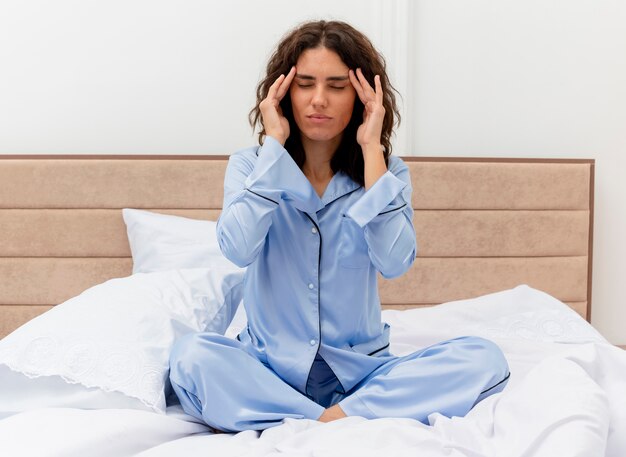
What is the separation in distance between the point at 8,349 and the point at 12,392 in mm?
103

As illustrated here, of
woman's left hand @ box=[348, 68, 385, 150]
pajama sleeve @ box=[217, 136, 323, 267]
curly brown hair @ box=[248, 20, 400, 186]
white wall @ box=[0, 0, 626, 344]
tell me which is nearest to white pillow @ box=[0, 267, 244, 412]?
pajama sleeve @ box=[217, 136, 323, 267]

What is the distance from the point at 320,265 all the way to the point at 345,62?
49 cm

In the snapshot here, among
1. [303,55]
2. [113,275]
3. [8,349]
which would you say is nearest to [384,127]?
[303,55]

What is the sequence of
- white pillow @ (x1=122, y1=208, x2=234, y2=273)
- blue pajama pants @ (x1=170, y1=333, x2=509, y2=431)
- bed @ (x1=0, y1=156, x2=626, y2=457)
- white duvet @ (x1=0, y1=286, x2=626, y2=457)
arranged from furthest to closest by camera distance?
white pillow @ (x1=122, y1=208, x2=234, y2=273)
blue pajama pants @ (x1=170, y1=333, x2=509, y2=431)
bed @ (x1=0, y1=156, x2=626, y2=457)
white duvet @ (x1=0, y1=286, x2=626, y2=457)

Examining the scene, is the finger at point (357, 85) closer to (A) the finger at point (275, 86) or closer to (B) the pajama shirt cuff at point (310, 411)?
(A) the finger at point (275, 86)

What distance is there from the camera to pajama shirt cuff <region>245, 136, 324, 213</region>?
1731 mm

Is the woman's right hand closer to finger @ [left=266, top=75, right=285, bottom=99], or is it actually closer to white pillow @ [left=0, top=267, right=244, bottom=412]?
finger @ [left=266, top=75, right=285, bottom=99]

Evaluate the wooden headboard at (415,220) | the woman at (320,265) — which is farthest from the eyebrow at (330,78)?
the wooden headboard at (415,220)

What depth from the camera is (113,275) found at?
2715 mm

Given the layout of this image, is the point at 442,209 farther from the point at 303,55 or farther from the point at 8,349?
the point at 8,349

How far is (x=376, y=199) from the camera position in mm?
1707

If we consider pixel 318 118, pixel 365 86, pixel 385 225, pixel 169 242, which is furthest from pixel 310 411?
pixel 169 242

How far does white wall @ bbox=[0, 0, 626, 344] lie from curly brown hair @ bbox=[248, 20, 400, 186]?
35.7 inches

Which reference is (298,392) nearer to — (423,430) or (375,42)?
(423,430)
